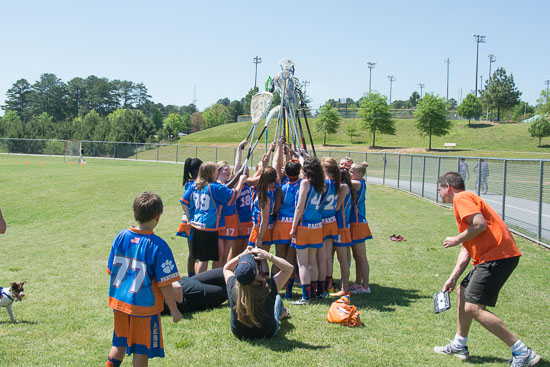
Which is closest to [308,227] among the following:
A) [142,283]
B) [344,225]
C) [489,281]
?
[344,225]

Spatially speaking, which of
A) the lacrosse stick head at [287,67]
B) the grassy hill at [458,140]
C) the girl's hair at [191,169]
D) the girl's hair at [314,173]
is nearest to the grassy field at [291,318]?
the girl's hair at [314,173]

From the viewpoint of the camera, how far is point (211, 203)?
6289 mm

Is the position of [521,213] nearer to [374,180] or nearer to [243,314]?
[243,314]

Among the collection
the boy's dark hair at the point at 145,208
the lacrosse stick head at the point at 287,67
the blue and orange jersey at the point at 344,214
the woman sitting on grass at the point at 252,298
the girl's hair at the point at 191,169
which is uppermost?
the lacrosse stick head at the point at 287,67

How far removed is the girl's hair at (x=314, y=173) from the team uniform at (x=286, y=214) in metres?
0.29

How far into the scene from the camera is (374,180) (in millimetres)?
28547

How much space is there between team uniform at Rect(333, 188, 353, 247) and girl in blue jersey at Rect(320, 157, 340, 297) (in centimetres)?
10

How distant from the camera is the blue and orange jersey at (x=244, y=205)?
22.7ft

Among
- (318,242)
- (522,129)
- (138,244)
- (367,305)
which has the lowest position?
(367,305)

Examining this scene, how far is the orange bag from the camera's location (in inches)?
201

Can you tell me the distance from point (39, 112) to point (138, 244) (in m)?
132

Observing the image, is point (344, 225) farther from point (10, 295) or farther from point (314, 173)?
point (10, 295)

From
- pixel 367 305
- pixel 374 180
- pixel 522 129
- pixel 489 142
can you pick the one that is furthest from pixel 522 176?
pixel 522 129

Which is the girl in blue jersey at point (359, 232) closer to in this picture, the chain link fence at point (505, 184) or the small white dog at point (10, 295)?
the small white dog at point (10, 295)
